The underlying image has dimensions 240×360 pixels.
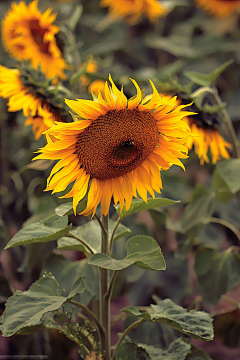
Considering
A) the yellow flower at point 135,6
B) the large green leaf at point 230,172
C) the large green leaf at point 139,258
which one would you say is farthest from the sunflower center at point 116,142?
the yellow flower at point 135,6

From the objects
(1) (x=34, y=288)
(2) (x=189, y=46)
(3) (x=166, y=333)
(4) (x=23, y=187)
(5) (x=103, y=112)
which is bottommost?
(3) (x=166, y=333)

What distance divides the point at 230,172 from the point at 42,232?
0.36m

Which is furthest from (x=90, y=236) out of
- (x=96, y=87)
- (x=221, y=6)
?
(x=221, y=6)

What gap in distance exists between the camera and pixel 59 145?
499 millimetres

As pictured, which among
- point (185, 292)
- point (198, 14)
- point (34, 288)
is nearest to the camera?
point (34, 288)

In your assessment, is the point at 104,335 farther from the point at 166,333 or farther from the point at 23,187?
the point at 23,187

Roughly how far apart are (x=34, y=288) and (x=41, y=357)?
379 millimetres

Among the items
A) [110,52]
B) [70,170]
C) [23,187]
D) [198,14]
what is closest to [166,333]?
[70,170]

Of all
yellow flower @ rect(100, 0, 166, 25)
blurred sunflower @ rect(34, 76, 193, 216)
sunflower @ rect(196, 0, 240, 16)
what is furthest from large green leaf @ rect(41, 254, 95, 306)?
sunflower @ rect(196, 0, 240, 16)

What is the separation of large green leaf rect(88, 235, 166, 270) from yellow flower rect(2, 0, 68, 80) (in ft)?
1.62

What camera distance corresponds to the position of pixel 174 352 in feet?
2.03

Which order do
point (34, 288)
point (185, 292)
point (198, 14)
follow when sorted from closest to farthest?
point (34, 288), point (185, 292), point (198, 14)

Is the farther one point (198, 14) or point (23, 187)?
point (198, 14)

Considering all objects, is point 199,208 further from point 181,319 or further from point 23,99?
point 23,99
